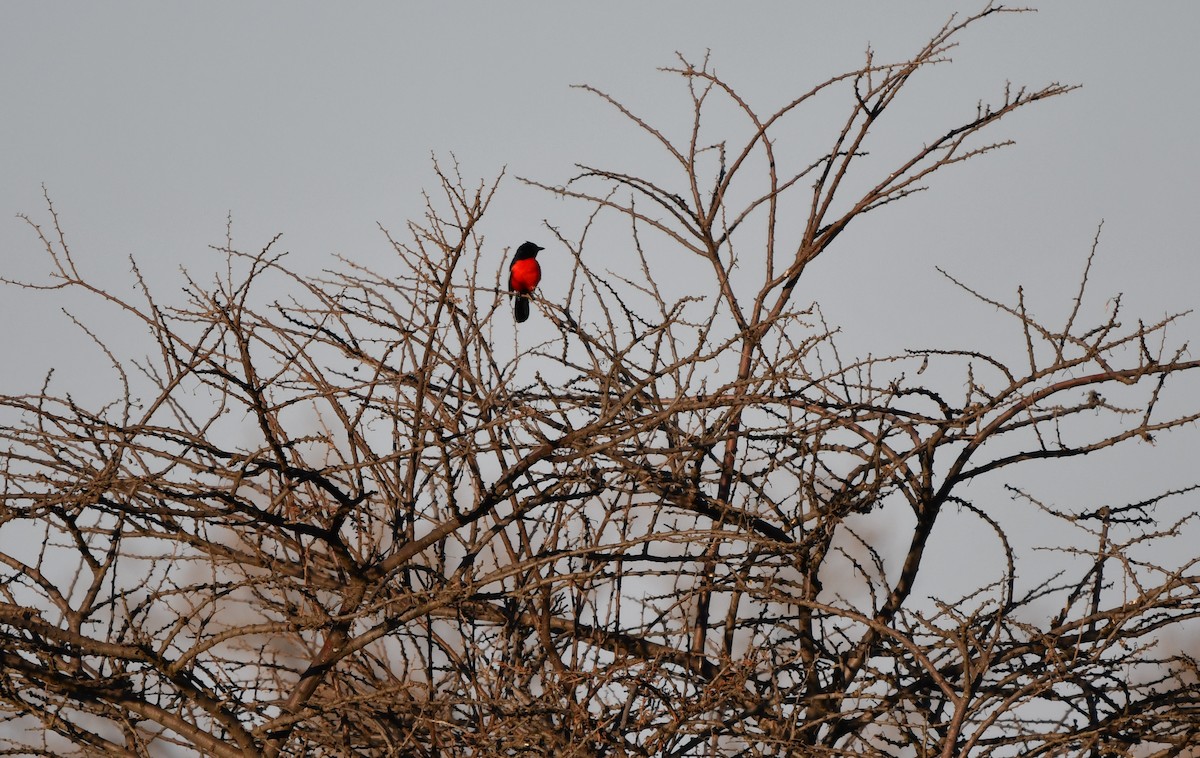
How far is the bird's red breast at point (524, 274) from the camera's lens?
30.8 ft

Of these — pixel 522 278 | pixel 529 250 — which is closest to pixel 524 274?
pixel 522 278

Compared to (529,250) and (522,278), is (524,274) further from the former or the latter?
(529,250)

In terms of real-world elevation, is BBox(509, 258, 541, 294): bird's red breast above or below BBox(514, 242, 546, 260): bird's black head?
below

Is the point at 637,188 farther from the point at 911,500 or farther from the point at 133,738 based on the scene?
the point at 133,738

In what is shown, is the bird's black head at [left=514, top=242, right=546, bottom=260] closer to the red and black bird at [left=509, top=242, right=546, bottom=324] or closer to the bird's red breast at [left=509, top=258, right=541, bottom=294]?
the red and black bird at [left=509, top=242, right=546, bottom=324]

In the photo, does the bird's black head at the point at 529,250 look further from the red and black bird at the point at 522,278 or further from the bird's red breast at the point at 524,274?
the bird's red breast at the point at 524,274

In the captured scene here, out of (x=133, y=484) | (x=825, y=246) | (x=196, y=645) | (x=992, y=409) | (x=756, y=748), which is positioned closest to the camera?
(x=133, y=484)

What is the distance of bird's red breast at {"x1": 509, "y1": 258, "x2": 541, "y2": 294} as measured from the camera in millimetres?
9375

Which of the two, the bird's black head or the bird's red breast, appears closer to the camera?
the bird's red breast

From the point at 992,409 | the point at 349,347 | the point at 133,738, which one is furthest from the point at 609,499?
the point at 133,738

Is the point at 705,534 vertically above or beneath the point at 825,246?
beneath

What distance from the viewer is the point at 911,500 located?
5438 millimetres

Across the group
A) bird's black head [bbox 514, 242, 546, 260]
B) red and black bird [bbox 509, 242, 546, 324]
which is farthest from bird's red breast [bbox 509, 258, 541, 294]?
bird's black head [bbox 514, 242, 546, 260]

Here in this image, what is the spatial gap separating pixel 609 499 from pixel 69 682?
2.20 metres
